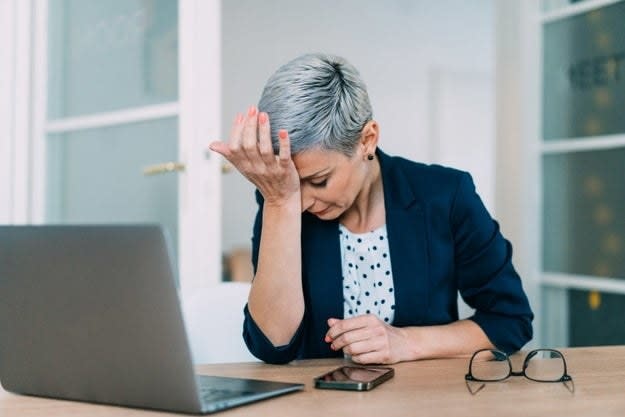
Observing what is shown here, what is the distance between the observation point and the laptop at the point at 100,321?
89cm

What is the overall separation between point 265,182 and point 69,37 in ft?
6.20

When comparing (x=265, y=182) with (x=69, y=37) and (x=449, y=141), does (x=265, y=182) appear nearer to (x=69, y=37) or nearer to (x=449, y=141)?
(x=69, y=37)

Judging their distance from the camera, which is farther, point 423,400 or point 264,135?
point 264,135

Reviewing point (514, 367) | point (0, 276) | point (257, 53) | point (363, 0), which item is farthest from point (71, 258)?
point (363, 0)

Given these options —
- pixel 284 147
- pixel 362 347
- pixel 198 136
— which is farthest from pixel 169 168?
pixel 362 347

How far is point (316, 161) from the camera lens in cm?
139

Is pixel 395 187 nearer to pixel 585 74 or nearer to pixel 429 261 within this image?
pixel 429 261

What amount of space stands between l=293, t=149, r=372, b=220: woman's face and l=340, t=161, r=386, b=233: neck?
12cm

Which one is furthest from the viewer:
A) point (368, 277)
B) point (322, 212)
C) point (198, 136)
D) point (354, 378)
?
point (198, 136)

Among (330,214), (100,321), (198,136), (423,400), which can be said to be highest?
(198,136)

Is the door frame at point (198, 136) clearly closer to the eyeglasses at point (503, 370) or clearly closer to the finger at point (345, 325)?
the finger at point (345, 325)

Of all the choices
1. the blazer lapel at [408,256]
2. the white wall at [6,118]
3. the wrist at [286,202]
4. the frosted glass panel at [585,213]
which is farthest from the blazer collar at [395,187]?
the white wall at [6,118]

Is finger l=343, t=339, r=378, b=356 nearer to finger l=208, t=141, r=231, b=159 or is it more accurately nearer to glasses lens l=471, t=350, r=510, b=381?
glasses lens l=471, t=350, r=510, b=381

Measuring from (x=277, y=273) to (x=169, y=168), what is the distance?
45.0 inches
